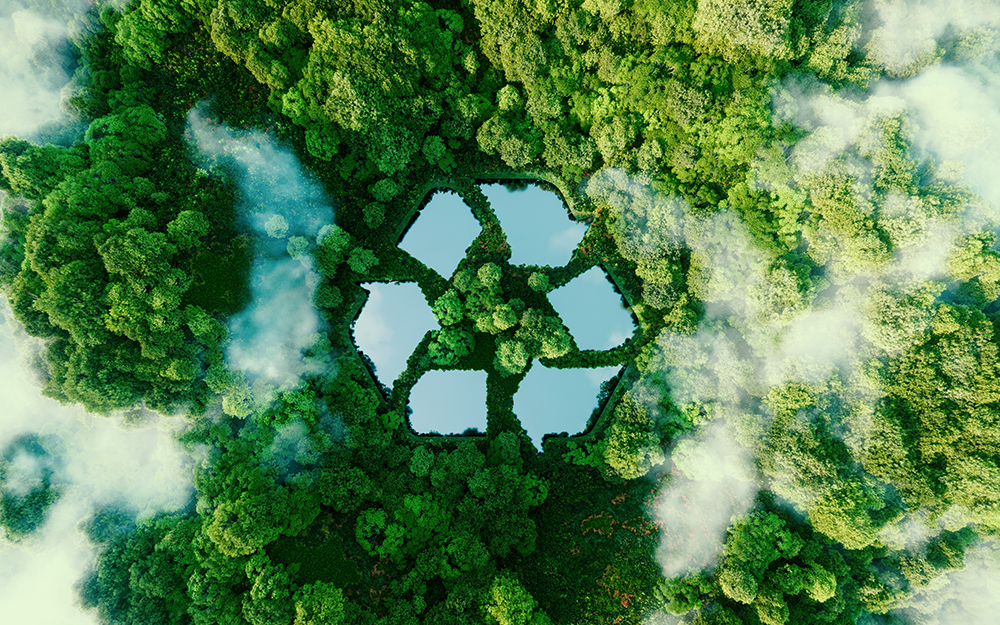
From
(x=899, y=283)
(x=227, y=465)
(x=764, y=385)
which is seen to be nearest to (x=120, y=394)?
(x=227, y=465)

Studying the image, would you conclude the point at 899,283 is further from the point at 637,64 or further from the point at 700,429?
the point at 637,64

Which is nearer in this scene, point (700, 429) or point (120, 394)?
point (120, 394)

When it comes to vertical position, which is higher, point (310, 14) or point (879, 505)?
point (310, 14)

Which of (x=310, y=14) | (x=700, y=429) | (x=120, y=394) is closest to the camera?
(x=120, y=394)

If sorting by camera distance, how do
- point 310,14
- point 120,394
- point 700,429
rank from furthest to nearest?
point 700,429 < point 310,14 < point 120,394

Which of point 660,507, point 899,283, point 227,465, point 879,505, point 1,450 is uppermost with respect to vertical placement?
point 899,283

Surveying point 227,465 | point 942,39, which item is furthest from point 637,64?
point 227,465
